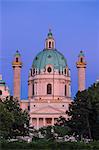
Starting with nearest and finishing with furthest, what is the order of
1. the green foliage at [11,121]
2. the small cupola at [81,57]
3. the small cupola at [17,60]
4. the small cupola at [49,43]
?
the green foliage at [11,121] < the small cupola at [17,60] < the small cupola at [81,57] < the small cupola at [49,43]

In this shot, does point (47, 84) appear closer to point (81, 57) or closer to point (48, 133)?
point (81, 57)

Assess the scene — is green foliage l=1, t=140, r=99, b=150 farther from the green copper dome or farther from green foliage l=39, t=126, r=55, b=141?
the green copper dome

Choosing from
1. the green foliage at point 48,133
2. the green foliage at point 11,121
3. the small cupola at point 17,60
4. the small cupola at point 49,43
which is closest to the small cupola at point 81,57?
the small cupola at point 49,43

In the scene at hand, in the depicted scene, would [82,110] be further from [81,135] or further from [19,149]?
[19,149]

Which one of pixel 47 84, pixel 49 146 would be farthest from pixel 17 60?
pixel 49 146

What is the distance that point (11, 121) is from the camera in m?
59.5

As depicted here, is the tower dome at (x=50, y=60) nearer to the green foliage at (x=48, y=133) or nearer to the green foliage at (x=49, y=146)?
the green foliage at (x=48, y=133)

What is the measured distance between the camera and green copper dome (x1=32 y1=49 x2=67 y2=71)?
461ft

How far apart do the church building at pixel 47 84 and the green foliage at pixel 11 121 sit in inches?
2355

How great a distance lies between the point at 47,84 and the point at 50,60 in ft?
20.7

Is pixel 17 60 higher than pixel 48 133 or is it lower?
higher

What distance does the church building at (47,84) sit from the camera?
133250 mm

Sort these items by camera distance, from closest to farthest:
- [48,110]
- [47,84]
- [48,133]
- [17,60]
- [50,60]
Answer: [48,133], [48,110], [17,60], [47,84], [50,60]

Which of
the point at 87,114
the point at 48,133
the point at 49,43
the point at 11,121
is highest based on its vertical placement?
the point at 49,43
